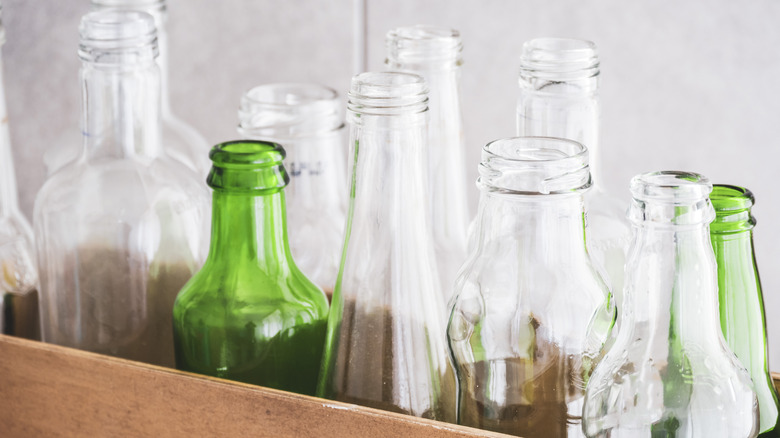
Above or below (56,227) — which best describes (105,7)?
above

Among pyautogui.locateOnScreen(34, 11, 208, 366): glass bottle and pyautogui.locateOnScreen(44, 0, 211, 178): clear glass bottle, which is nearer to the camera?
Result: pyautogui.locateOnScreen(34, 11, 208, 366): glass bottle

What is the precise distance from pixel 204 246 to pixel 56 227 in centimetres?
8

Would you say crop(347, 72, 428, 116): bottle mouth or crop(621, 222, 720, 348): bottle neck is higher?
crop(347, 72, 428, 116): bottle mouth

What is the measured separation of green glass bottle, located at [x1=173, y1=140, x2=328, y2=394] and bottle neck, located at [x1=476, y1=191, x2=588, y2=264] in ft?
0.37

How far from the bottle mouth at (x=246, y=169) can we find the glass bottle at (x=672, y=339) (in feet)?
0.56

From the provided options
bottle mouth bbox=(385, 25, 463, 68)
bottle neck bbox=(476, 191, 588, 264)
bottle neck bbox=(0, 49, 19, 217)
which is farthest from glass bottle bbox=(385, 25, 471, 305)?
bottle neck bbox=(0, 49, 19, 217)

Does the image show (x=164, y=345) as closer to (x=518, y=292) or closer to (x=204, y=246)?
(x=204, y=246)

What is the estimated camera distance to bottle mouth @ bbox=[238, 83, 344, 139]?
51 centimetres

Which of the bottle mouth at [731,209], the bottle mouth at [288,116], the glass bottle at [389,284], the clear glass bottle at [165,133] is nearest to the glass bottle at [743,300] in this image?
the bottle mouth at [731,209]

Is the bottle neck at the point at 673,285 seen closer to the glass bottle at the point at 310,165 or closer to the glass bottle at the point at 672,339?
the glass bottle at the point at 672,339

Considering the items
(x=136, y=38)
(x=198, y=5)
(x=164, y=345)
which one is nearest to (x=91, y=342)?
A: (x=164, y=345)

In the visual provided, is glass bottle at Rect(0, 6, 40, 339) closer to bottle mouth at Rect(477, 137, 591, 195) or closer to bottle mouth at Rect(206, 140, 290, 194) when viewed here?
bottle mouth at Rect(206, 140, 290, 194)

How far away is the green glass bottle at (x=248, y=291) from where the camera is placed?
416mm

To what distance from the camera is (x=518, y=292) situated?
36cm
